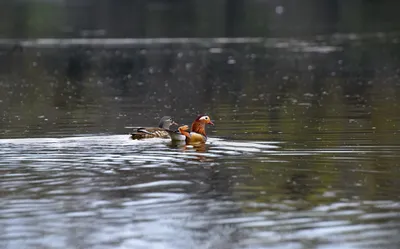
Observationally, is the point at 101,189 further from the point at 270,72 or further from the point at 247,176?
the point at 270,72

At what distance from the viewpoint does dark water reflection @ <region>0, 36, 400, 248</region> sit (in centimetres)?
1392

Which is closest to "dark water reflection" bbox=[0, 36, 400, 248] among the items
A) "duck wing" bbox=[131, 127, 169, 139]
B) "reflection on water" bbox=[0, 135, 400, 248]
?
"reflection on water" bbox=[0, 135, 400, 248]

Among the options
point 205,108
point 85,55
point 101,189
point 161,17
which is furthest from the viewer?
point 161,17

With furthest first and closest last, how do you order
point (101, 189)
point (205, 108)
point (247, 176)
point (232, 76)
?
point (232, 76) < point (205, 108) < point (247, 176) < point (101, 189)

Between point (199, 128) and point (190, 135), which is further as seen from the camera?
point (199, 128)

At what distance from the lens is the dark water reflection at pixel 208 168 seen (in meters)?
13.9

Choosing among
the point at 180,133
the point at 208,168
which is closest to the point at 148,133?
the point at 180,133

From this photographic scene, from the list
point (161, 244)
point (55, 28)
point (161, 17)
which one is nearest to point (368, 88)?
point (161, 244)

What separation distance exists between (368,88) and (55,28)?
185 ft

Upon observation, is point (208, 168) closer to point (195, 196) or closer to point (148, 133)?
point (195, 196)

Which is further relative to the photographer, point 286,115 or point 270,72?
point 270,72

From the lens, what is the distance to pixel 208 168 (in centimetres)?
1916

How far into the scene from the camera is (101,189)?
55.8ft

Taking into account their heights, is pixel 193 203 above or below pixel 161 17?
below
